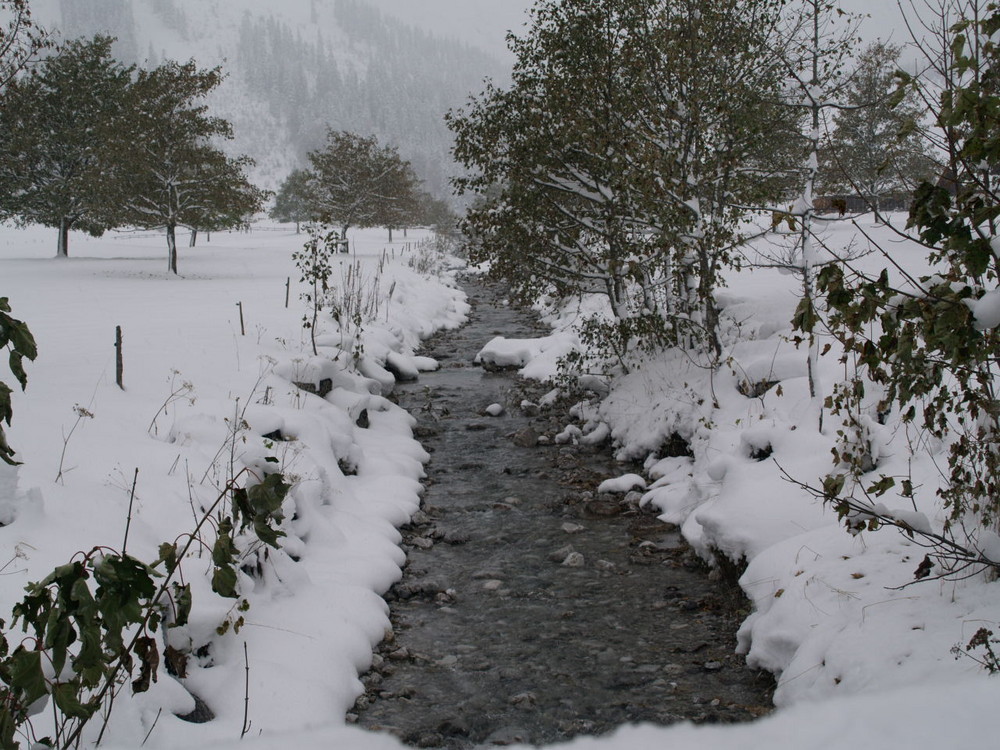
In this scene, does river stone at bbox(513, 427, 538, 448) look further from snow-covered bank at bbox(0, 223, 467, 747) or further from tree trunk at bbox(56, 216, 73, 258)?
tree trunk at bbox(56, 216, 73, 258)

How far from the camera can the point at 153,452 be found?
6051 millimetres

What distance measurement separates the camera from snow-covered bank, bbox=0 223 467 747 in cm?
427

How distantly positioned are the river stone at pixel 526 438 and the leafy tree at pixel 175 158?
17000mm

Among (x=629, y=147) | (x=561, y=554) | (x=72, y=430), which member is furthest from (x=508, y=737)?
(x=629, y=147)

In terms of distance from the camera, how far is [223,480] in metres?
6.11

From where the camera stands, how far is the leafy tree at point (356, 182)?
127 feet

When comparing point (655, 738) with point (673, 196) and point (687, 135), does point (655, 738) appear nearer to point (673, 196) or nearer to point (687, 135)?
point (673, 196)

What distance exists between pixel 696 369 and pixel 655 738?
873 cm

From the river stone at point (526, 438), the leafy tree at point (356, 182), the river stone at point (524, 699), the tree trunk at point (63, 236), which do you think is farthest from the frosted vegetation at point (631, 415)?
the leafy tree at point (356, 182)

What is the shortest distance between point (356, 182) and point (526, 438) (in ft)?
102

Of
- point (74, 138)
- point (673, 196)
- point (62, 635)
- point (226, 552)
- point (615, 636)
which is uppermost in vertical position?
point (74, 138)

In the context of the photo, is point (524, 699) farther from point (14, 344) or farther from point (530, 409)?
point (530, 409)

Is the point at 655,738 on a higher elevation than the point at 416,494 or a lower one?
higher

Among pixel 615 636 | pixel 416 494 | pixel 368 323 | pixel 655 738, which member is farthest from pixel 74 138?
pixel 655 738
